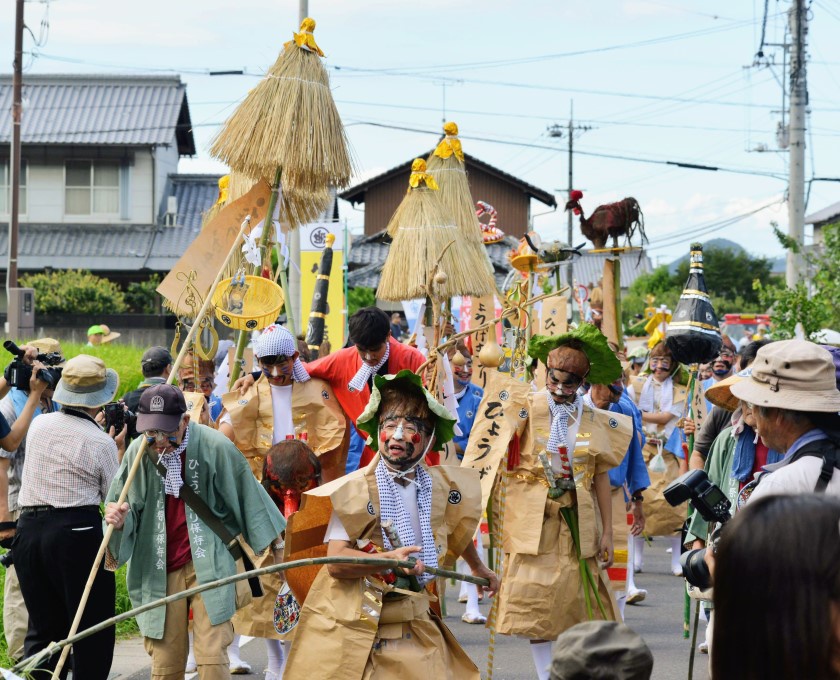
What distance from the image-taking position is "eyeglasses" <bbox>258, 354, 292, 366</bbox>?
760 centimetres

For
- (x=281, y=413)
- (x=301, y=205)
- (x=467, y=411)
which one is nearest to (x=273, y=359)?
(x=281, y=413)

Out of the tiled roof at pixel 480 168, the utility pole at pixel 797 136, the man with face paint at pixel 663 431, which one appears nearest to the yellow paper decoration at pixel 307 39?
the man with face paint at pixel 663 431

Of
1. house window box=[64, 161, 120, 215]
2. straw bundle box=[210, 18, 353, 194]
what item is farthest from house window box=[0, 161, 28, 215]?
straw bundle box=[210, 18, 353, 194]

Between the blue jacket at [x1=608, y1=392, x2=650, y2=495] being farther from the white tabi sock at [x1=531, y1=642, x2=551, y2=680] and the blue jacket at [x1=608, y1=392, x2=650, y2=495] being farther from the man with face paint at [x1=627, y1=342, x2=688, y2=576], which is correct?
the man with face paint at [x1=627, y1=342, x2=688, y2=576]

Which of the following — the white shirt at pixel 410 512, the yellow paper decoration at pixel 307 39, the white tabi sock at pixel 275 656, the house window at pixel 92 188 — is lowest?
the white tabi sock at pixel 275 656

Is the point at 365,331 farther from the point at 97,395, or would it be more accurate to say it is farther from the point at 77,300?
the point at 77,300

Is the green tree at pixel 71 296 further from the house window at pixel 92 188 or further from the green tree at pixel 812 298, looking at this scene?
the green tree at pixel 812 298

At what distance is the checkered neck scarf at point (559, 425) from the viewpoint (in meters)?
6.79

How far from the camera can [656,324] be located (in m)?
15.2

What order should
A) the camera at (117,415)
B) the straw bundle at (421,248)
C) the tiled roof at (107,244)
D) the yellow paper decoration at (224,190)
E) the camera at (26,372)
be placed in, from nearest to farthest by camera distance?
the camera at (26,372)
the camera at (117,415)
the yellow paper decoration at (224,190)
the straw bundle at (421,248)
the tiled roof at (107,244)

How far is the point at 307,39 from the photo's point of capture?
754 cm

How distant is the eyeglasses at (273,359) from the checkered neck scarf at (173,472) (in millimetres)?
2034

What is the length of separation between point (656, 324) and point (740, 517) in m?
13.1

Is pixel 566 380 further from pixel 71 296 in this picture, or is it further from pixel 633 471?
pixel 71 296
